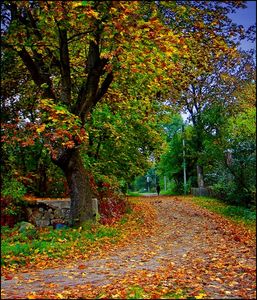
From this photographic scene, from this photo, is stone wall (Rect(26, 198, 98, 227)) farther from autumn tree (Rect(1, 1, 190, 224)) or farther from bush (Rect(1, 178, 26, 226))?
autumn tree (Rect(1, 1, 190, 224))

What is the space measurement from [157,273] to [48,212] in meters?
7.57

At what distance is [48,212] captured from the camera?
1458cm

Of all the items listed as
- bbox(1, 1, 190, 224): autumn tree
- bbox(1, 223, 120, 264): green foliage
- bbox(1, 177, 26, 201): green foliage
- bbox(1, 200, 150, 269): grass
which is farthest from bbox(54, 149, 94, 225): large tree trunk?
bbox(1, 177, 26, 201): green foliage

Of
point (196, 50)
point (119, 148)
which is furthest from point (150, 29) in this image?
point (119, 148)

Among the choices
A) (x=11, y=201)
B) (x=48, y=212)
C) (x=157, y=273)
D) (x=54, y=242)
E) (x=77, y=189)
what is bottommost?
(x=157, y=273)

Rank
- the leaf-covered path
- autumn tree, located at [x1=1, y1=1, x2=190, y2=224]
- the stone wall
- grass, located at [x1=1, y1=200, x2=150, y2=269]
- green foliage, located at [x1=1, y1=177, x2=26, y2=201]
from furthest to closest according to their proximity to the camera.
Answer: the stone wall, green foliage, located at [x1=1, y1=177, x2=26, y2=201], grass, located at [x1=1, y1=200, x2=150, y2=269], autumn tree, located at [x1=1, y1=1, x2=190, y2=224], the leaf-covered path

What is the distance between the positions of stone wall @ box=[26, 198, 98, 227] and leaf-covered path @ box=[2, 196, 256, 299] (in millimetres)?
3350

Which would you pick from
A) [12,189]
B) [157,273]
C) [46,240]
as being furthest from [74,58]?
[157,273]

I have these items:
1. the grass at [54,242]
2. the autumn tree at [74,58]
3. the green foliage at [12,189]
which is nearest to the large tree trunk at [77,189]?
the autumn tree at [74,58]

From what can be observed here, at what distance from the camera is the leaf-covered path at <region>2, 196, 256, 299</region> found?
6402mm

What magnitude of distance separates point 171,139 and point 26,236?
114 feet

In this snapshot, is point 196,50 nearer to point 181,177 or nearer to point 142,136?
point 142,136

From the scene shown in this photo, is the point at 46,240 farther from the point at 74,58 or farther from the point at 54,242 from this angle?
the point at 74,58

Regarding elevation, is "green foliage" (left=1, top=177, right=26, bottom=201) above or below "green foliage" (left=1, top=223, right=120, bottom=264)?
above
